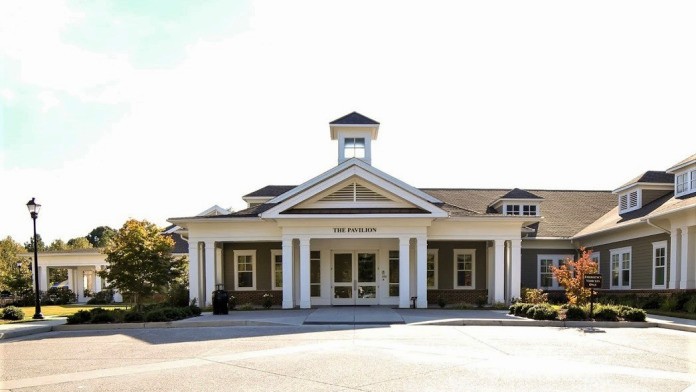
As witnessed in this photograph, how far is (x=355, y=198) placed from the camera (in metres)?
21.8

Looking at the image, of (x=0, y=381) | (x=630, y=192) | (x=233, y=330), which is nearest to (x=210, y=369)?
(x=0, y=381)

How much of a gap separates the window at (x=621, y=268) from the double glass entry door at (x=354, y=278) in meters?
11.3

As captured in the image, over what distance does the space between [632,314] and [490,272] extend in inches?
349

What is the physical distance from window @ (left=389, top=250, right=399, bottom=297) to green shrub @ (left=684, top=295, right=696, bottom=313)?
11.2 meters

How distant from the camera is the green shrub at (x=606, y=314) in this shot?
52.4 feet

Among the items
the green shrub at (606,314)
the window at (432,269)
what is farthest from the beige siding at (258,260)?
the green shrub at (606,314)

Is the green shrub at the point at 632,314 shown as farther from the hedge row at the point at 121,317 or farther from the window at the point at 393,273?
the hedge row at the point at 121,317

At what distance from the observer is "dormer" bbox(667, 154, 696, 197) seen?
20.9m

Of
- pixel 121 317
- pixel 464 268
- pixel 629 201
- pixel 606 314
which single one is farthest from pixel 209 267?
pixel 629 201

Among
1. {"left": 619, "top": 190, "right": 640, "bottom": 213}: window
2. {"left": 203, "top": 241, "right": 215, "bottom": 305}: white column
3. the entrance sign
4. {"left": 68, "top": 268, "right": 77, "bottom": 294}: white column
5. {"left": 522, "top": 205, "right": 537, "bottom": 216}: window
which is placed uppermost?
{"left": 619, "top": 190, "right": 640, "bottom": 213}: window

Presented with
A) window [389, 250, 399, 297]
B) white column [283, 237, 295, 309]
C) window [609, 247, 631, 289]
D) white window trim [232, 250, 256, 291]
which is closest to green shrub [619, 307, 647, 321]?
window [609, 247, 631, 289]

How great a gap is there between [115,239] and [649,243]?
72.1 ft

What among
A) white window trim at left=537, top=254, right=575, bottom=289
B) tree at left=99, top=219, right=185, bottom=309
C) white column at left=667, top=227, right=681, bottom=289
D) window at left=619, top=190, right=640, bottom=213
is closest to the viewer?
white column at left=667, top=227, right=681, bottom=289

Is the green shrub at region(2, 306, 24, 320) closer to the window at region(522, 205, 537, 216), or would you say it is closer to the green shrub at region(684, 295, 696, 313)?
the green shrub at region(684, 295, 696, 313)
